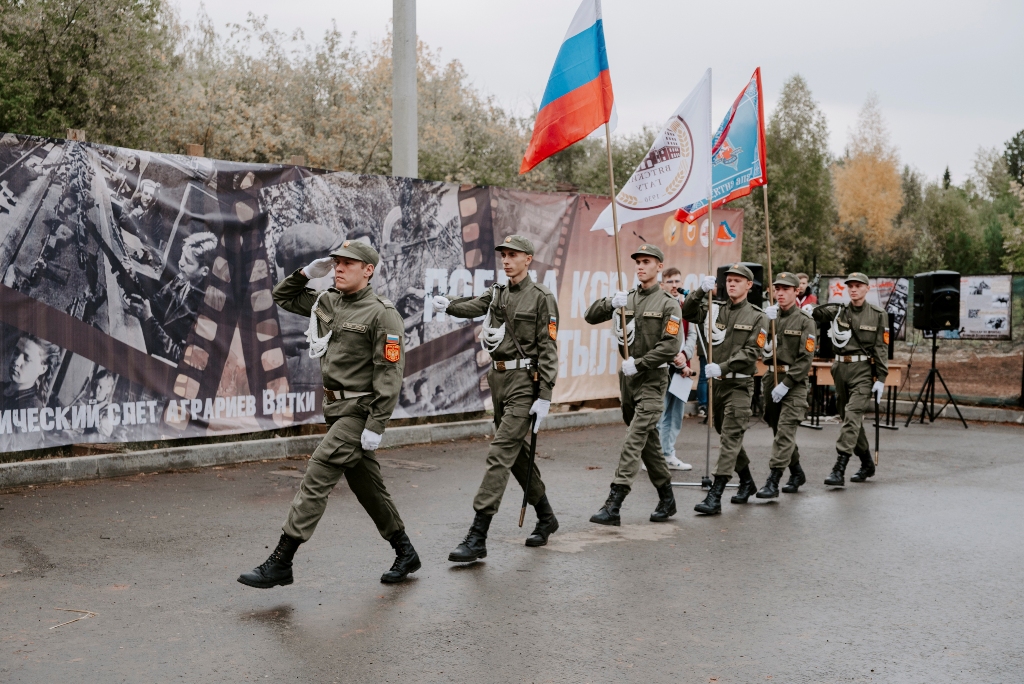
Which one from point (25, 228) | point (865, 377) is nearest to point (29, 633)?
point (25, 228)

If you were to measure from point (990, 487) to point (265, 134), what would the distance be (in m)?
18.6

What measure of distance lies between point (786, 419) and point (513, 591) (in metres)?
4.64

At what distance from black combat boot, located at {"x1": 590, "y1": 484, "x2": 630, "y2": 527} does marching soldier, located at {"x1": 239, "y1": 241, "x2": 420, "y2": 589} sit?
6.98 feet

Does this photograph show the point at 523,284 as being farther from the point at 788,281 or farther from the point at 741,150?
the point at 741,150

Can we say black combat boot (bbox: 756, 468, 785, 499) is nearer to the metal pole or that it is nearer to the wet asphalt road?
the wet asphalt road

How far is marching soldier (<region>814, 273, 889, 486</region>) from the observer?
10.7 meters

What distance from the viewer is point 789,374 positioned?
33.6 feet

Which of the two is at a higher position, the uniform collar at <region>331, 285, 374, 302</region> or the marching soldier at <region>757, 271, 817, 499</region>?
the uniform collar at <region>331, 285, 374, 302</region>

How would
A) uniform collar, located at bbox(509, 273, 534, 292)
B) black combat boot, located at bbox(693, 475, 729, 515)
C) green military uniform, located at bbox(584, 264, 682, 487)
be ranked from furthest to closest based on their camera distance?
black combat boot, located at bbox(693, 475, 729, 515) → green military uniform, located at bbox(584, 264, 682, 487) → uniform collar, located at bbox(509, 273, 534, 292)

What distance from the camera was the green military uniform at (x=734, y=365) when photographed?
29.8 ft

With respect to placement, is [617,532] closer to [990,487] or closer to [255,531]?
[255,531]

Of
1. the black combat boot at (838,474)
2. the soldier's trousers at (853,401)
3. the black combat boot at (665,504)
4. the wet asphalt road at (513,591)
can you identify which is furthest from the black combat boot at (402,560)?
the soldier's trousers at (853,401)

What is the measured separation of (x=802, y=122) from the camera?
2800 inches

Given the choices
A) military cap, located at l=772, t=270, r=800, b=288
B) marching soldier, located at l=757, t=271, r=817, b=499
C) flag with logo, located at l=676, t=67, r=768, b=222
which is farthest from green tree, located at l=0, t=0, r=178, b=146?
marching soldier, located at l=757, t=271, r=817, b=499
